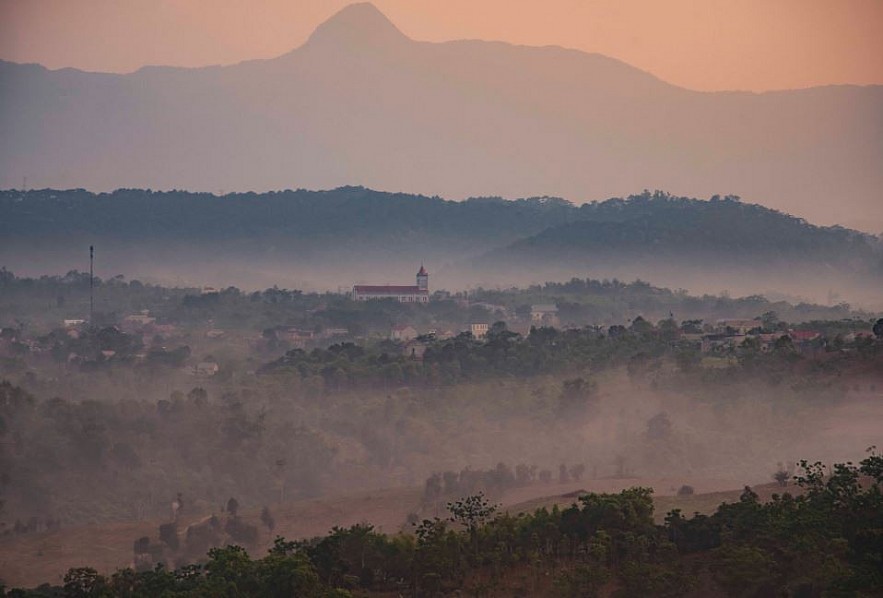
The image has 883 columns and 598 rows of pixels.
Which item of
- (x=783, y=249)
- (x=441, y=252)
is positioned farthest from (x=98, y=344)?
(x=441, y=252)

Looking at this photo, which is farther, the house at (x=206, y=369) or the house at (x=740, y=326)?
the house at (x=206, y=369)

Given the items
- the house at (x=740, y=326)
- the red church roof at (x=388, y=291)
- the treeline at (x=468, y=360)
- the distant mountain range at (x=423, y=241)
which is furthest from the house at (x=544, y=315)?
the treeline at (x=468, y=360)

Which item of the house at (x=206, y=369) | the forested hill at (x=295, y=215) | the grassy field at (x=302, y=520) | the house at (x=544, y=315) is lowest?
the grassy field at (x=302, y=520)

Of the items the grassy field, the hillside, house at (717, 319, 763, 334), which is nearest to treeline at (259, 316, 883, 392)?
house at (717, 319, 763, 334)

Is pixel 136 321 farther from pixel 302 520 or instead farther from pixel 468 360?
pixel 302 520

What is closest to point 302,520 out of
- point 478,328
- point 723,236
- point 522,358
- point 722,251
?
point 522,358

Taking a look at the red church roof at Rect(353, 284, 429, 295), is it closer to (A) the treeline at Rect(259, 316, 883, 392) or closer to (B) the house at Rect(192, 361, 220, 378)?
(B) the house at Rect(192, 361, 220, 378)

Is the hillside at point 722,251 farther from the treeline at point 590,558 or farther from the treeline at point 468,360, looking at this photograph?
the treeline at point 590,558
